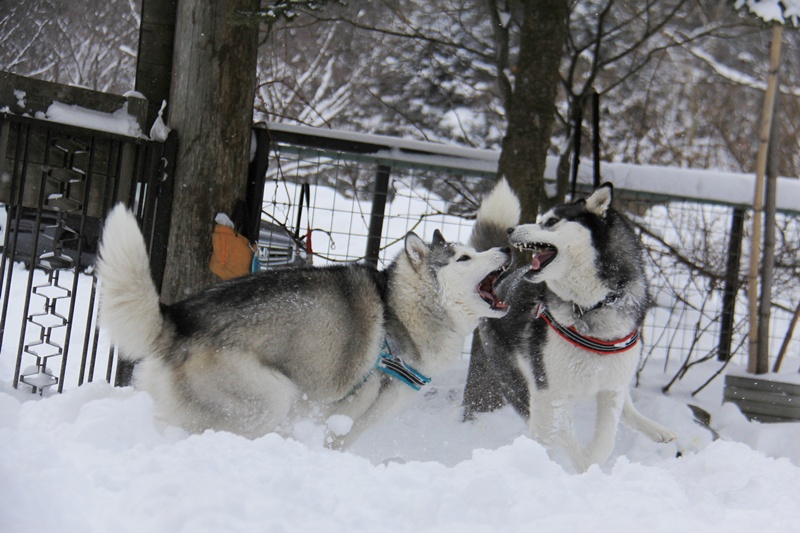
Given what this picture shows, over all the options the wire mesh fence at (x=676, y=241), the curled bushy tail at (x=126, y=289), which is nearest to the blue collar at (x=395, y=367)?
the curled bushy tail at (x=126, y=289)

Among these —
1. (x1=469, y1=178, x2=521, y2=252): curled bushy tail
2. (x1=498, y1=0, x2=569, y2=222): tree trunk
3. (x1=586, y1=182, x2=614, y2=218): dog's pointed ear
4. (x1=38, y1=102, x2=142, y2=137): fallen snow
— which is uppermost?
(x1=498, y1=0, x2=569, y2=222): tree trunk

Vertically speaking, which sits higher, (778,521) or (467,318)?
(467,318)

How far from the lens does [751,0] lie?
4.64 meters

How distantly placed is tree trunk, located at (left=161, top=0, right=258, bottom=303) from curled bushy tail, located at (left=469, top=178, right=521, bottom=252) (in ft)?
4.84

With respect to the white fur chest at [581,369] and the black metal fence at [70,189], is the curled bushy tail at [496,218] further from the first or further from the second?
the black metal fence at [70,189]

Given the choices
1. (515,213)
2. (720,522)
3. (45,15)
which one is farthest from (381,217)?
(45,15)

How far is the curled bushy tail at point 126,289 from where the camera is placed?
2643 millimetres

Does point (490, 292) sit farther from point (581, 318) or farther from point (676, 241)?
point (676, 241)

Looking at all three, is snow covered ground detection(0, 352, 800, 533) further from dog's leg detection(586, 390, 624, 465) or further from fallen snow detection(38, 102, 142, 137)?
fallen snow detection(38, 102, 142, 137)

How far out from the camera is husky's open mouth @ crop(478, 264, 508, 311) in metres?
3.34

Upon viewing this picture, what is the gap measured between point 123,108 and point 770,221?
4297mm

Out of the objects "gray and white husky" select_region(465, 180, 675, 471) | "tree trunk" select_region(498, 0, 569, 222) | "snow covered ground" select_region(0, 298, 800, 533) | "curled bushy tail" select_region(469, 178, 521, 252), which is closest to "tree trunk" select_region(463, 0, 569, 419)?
"tree trunk" select_region(498, 0, 569, 222)

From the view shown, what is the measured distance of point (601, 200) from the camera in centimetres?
341

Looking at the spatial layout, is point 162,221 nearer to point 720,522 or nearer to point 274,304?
point 274,304
